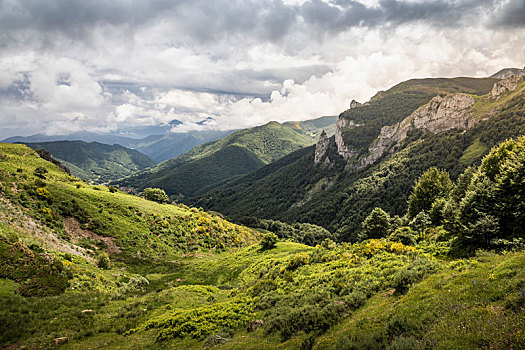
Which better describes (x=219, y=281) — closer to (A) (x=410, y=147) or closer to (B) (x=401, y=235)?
(B) (x=401, y=235)

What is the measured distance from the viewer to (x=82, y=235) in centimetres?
3656

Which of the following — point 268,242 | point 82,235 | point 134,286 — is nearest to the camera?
point 134,286

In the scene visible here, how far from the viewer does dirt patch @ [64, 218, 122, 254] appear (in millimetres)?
35312

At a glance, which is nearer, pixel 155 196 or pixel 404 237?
pixel 404 237

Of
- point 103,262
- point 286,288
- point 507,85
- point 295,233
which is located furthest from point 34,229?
point 507,85

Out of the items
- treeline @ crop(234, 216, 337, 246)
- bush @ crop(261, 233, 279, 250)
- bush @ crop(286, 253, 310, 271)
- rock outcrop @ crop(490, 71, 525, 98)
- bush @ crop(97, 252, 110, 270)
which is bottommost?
treeline @ crop(234, 216, 337, 246)

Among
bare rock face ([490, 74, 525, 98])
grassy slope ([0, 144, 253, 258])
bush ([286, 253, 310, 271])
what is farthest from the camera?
bare rock face ([490, 74, 525, 98])

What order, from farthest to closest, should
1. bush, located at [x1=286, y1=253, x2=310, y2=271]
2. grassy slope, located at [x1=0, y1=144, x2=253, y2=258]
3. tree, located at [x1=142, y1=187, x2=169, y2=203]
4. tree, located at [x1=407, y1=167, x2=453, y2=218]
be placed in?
tree, located at [x1=142, y1=187, x2=169, y2=203] < tree, located at [x1=407, y1=167, x2=453, y2=218] < grassy slope, located at [x1=0, y1=144, x2=253, y2=258] < bush, located at [x1=286, y1=253, x2=310, y2=271]

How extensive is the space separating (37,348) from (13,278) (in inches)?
374

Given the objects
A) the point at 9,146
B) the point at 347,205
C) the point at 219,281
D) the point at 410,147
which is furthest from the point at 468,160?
the point at 9,146

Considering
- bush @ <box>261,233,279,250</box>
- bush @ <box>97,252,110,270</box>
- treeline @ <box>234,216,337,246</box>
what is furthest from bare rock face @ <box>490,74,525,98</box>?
bush @ <box>97,252,110,270</box>

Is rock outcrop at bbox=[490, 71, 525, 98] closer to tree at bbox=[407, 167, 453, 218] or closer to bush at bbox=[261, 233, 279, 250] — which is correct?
tree at bbox=[407, 167, 453, 218]

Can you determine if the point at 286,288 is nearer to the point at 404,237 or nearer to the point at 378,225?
the point at 404,237

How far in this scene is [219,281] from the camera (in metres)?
34.8
